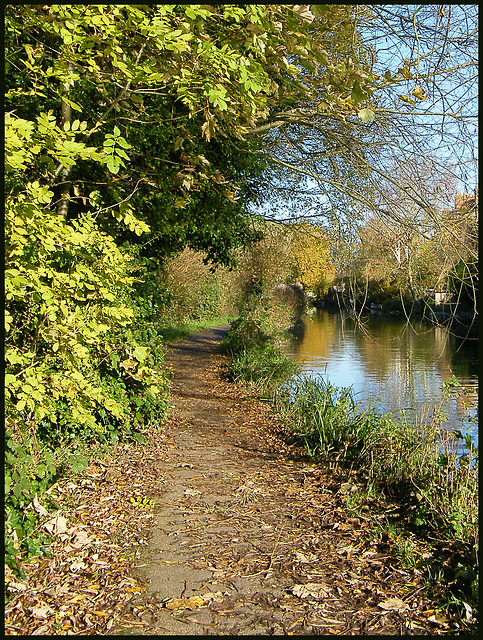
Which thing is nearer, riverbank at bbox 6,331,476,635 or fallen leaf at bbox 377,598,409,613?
riverbank at bbox 6,331,476,635

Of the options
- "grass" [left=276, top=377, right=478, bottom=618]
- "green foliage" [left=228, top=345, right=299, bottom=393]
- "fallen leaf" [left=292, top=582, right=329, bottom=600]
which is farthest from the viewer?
"green foliage" [left=228, top=345, right=299, bottom=393]

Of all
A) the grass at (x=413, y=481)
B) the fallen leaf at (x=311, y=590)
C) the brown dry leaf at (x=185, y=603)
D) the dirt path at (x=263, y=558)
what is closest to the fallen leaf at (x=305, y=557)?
the dirt path at (x=263, y=558)

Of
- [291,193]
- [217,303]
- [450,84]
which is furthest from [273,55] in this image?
[217,303]

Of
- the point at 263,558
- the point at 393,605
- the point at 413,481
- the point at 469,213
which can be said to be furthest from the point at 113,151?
the point at 469,213

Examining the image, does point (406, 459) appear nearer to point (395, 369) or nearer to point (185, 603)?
point (185, 603)

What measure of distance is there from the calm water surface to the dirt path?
3.19 meters

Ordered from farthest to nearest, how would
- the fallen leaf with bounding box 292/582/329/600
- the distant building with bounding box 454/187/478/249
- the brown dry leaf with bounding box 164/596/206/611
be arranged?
the distant building with bounding box 454/187/478/249 < the fallen leaf with bounding box 292/582/329/600 < the brown dry leaf with bounding box 164/596/206/611

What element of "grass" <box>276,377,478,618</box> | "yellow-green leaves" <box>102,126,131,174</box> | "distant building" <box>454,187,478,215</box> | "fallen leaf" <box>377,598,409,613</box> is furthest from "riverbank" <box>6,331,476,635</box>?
"distant building" <box>454,187,478,215</box>

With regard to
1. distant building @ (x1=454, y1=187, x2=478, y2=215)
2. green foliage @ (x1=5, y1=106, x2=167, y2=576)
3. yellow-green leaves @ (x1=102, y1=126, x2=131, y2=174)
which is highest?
distant building @ (x1=454, y1=187, x2=478, y2=215)

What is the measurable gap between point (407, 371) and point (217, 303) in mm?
17526

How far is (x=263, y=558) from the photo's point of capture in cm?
385

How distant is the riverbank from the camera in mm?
3105

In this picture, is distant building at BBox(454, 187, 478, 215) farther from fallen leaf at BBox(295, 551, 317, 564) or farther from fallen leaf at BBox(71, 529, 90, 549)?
fallen leaf at BBox(71, 529, 90, 549)

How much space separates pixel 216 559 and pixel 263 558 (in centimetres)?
31
